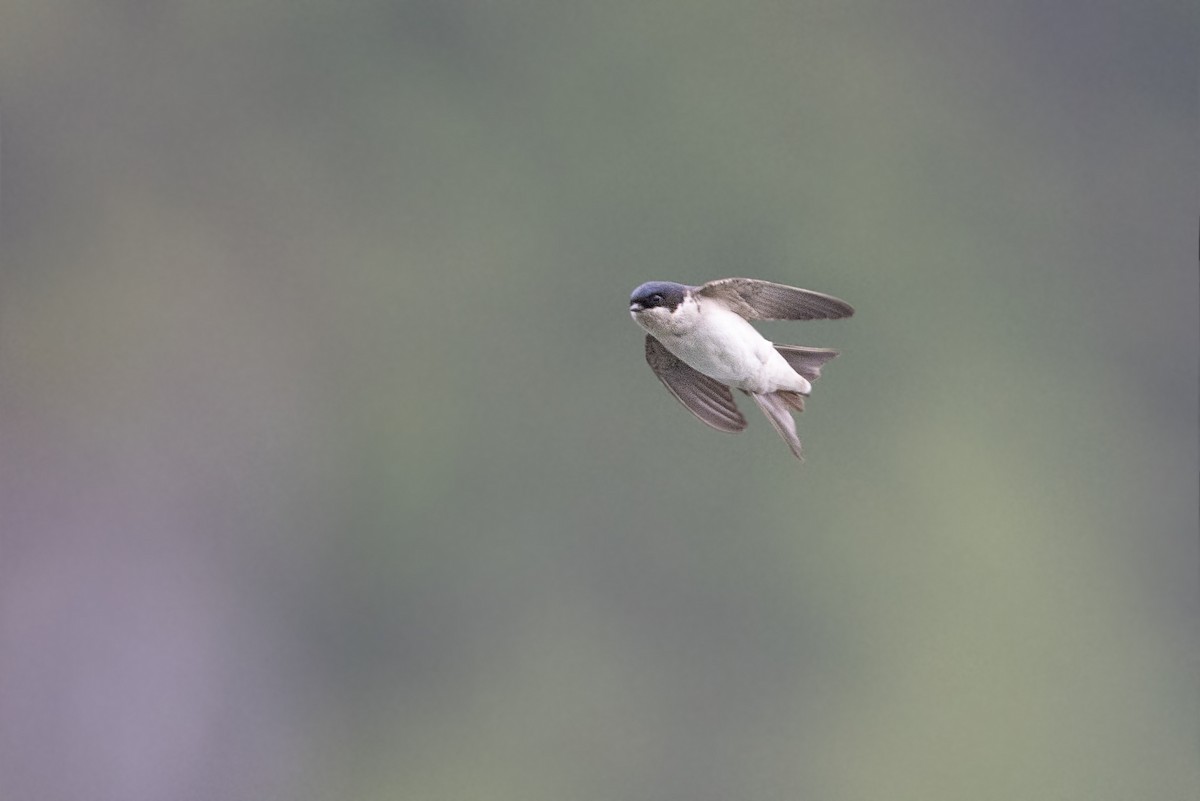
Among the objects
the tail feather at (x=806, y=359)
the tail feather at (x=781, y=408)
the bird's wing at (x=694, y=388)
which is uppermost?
the tail feather at (x=806, y=359)

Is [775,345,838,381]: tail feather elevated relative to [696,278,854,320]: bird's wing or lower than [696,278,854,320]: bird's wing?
elevated

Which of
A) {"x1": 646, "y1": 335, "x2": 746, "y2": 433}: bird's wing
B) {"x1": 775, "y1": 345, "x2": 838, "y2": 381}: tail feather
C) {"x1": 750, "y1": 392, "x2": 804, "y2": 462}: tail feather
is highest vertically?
{"x1": 775, "y1": 345, "x2": 838, "y2": 381}: tail feather

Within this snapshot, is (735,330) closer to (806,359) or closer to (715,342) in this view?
(715,342)

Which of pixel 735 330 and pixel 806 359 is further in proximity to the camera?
pixel 806 359

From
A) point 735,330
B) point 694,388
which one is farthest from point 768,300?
point 694,388

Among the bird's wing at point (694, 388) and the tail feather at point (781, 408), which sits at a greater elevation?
the bird's wing at point (694, 388)

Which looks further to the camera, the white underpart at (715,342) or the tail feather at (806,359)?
the tail feather at (806,359)
